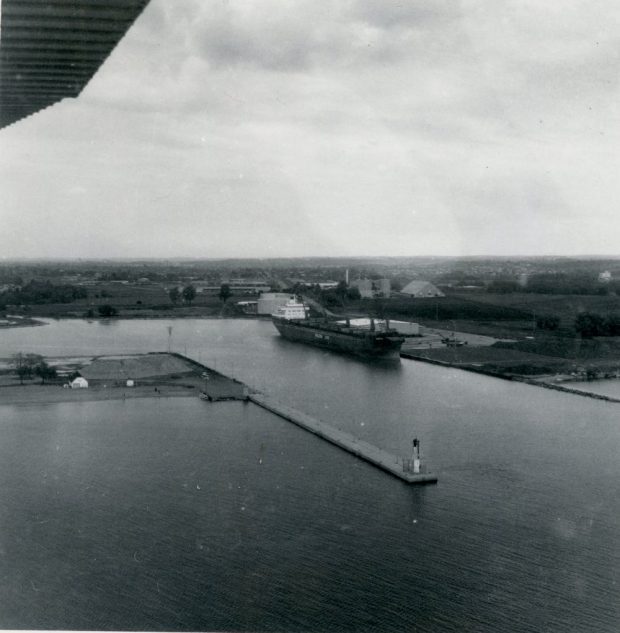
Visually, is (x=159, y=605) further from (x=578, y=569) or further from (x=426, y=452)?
(x=426, y=452)

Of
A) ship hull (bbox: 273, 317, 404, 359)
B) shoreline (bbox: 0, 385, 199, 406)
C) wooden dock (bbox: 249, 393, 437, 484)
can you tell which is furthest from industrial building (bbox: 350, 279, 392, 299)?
wooden dock (bbox: 249, 393, 437, 484)

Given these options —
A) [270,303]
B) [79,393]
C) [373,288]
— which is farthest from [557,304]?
[79,393]

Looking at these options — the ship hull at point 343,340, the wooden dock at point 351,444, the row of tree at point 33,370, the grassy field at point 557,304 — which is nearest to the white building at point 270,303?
the ship hull at point 343,340

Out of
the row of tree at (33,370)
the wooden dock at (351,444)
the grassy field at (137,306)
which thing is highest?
the grassy field at (137,306)

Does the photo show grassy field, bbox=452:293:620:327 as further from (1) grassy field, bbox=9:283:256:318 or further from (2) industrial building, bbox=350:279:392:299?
(1) grassy field, bbox=9:283:256:318

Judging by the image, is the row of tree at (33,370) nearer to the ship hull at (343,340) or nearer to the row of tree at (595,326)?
the ship hull at (343,340)

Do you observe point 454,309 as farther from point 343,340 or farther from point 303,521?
point 303,521
